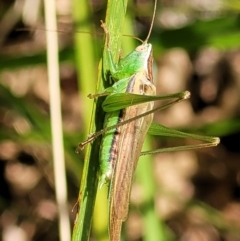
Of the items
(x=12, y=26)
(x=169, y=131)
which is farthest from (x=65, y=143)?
(x=12, y=26)

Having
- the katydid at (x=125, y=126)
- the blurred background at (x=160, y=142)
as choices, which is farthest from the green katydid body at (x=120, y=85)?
the blurred background at (x=160, y=142)

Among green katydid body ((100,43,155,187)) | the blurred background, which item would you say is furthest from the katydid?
the blurred background

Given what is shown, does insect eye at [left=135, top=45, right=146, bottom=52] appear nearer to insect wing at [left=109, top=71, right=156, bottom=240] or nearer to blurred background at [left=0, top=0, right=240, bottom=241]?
insect wing at [left=109, top=71, right=156, bottom=240]

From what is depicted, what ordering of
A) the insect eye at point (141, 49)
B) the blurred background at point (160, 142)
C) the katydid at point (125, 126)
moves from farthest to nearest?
the blurred background at point (160, 142) < the insect eye at point (141, 49) < the katydid at point (125, 126)

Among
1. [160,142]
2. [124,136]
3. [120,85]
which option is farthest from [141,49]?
[160,142]

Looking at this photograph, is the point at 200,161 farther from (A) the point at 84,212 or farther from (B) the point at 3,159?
(A) the point at 84,212

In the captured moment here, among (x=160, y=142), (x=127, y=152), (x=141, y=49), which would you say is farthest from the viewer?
(x=160, y=142)

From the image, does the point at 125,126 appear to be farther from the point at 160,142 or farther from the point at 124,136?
the point at 160,142

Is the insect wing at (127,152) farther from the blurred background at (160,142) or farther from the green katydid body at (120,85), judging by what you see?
the blurred background at (160,142)
